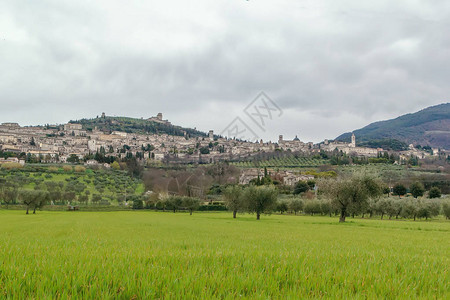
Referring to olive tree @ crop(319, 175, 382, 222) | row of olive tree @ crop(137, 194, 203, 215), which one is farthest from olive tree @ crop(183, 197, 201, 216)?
olive tree @ crop(319, 175, 382, 222)

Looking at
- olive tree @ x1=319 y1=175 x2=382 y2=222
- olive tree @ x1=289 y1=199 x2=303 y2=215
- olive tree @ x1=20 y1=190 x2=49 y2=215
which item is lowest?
olive tree @ x1=289 y1=199 x2=303 y2=215

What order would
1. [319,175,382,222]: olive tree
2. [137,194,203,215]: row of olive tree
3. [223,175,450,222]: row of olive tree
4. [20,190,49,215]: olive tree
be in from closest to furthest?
[319,175,382,222]: olive tree < [223,175,450,222]: row of olive tree < [20,190,49,215]: olive tree < [137,194,203,215]: row of olive tree

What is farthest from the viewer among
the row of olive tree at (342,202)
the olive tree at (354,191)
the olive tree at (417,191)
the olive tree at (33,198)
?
the olive tree at (417,191)

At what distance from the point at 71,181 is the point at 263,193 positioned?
7779 cm

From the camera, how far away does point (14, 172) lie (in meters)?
113

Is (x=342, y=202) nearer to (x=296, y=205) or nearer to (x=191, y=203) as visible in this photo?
(x=296, y=205)

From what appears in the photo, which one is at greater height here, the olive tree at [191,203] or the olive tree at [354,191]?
the olive tree at [354,191]

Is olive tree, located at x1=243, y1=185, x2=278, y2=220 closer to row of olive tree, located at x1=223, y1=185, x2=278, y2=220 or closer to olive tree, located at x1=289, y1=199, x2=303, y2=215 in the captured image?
row of olive tree, located at x1=223, y1=185, x2=278, y2=220

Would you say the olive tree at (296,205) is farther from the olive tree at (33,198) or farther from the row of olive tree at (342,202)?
the olive tree at (33,198)

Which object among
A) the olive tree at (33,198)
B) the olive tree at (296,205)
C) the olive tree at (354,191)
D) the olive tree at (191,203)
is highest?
the olive tree at (354,191)

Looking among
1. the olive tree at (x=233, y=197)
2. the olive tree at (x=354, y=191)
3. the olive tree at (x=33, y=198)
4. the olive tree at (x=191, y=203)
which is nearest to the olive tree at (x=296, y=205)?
the olive tree at (x=191, y=203)

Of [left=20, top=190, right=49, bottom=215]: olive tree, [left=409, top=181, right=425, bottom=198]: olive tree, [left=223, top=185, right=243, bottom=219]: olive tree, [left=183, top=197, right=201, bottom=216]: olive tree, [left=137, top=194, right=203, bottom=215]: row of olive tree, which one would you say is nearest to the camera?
[left=223, top=185, right=243, bottom=219]: olive tree

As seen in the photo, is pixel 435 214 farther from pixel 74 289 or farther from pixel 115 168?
pixel 115 168

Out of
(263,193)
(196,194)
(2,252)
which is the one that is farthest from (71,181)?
(2,252)
